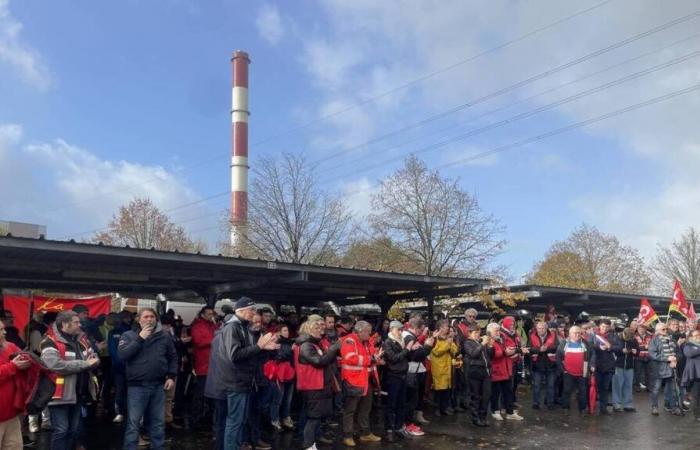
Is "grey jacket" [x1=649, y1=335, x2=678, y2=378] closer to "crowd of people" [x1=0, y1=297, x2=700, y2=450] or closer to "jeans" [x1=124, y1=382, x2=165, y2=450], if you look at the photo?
"crowd of people" [x1=0, y1=297, x2=700, y2=450]

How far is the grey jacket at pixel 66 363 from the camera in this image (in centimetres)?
585

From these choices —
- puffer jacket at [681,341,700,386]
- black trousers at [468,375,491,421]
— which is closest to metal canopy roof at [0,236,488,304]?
black trousers at [468,375,491,421]

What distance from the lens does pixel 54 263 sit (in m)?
10.4

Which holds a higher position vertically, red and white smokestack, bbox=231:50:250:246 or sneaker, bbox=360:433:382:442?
red and white smokestack, bbox=231:50:250:246

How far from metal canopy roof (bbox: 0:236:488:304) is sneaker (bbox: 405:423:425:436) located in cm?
378

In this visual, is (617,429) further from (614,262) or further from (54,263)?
(614,262)

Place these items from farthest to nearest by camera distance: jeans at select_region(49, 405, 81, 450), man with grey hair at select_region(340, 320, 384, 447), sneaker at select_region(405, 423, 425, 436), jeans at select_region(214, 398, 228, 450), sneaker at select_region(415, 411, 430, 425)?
sneaker at select_region(415, 411, 430, 425)
sneaker at select_region(405, 423, 425, 436)
man with grey hair at select_region(340, 320, 384, 447)
jeans at select_region(214, 398, 228, 450)
jeans at select_region(49, 405, 81, 450)

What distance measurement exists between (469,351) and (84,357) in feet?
19.8

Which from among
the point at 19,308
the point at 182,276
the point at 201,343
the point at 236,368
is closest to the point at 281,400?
the point at 201,343

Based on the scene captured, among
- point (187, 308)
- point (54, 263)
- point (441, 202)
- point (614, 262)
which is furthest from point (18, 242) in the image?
point (614, 262)

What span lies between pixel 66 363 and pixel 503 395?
24.9 ft

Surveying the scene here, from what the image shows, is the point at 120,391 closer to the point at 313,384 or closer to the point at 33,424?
the point at 33,424

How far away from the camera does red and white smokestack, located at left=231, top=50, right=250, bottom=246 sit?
45812 millimetres

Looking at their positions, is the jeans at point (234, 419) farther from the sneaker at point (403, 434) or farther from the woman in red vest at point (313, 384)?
the sneaker at point (403, 434)
